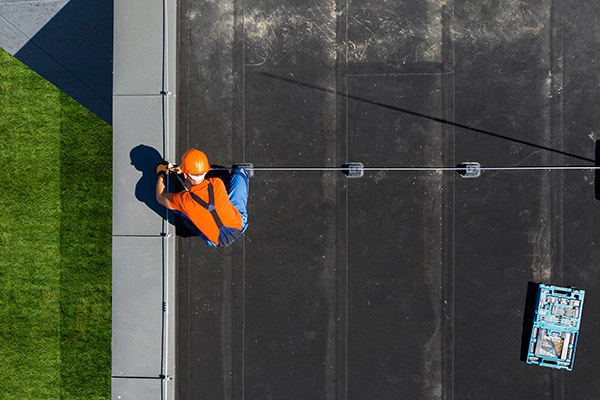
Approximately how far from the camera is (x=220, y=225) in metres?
4.88

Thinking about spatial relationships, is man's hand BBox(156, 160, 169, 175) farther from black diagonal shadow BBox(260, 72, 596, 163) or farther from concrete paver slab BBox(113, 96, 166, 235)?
black diagonal shadow BBox(260, 72, 596, 163)

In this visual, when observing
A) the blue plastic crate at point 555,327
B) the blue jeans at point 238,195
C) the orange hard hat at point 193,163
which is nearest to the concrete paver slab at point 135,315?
the blue jeans at point 238,195

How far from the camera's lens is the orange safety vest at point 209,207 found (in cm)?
477

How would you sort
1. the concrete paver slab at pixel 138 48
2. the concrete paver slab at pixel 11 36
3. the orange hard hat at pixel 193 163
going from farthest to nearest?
the concrete paver slab at pixel 11 36
the concrete paver slab at pixel 138 48
the orange hard hat at pixel 193 163

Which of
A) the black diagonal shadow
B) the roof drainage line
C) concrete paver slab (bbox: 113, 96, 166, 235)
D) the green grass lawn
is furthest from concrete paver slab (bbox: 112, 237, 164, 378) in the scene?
the green grass lawn

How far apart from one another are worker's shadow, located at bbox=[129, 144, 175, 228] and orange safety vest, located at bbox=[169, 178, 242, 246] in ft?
0.93

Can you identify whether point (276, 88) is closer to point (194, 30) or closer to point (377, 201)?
point (194, 30)

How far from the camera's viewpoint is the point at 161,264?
5.03m

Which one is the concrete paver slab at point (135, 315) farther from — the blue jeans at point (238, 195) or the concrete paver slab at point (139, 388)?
the blue jeans at point (238, 195)

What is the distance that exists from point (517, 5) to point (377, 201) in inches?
113

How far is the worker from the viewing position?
4.76 metres

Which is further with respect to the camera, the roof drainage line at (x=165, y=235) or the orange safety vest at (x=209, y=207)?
the roof drainage line at (x=165, y=235)

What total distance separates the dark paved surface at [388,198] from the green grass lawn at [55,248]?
3726 mm

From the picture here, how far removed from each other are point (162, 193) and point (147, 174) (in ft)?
1.13
